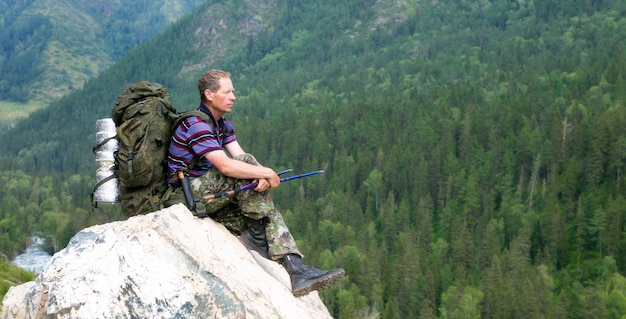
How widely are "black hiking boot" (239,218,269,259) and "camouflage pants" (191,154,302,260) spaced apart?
0.18 metres

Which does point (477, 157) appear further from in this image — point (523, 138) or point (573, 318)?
point (573, 318)

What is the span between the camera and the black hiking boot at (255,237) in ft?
40.3

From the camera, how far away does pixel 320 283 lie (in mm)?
11953

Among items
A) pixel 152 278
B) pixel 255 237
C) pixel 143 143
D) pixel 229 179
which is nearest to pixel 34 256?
pixel 255 237

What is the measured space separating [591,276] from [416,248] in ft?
88.1

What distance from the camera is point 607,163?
471 ft

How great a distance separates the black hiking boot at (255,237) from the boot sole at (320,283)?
0.81 meters

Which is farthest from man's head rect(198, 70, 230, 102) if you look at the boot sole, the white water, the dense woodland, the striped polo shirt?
the white water

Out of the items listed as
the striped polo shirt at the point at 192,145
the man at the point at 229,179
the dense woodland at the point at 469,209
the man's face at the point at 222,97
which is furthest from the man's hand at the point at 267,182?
the dense woodland at the point at 469,209

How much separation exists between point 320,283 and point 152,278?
276cm

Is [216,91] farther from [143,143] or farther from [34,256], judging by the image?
[34,256]

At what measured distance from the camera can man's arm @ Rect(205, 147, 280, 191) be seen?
11383mm

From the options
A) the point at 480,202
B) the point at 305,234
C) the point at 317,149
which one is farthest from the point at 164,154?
the point at 317,149

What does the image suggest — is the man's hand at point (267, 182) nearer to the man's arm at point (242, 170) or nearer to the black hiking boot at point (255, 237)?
the man's arm at point (242, 170)
